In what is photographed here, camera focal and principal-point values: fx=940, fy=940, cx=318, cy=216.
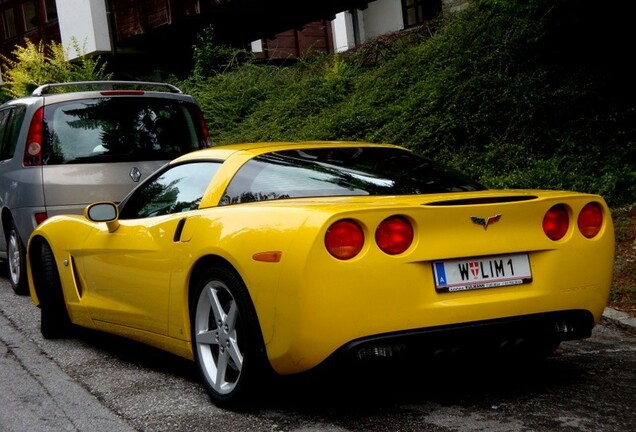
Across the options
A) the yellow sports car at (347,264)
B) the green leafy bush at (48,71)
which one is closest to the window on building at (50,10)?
the green leafy bush at (48,71)

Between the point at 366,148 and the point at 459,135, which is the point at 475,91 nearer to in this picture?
the point at 459,135

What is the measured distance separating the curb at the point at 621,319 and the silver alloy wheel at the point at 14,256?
205 inches

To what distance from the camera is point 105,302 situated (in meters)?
5.82

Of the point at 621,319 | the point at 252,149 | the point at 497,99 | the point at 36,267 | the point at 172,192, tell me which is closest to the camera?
the point at 252,149

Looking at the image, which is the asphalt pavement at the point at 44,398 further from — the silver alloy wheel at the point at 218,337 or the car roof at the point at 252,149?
the car roof at the point at 252,149

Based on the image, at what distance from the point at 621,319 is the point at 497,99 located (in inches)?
231

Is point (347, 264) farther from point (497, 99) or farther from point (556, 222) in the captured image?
point (497, 99)

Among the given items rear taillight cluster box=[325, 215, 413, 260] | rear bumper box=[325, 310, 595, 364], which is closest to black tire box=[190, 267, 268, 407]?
rear bumper box=[325, 310, 595, 364]

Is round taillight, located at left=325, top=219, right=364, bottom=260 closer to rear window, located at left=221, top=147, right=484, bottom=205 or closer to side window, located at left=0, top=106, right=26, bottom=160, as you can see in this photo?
rear window, located at left=221, top=147, right=484, bottom=205

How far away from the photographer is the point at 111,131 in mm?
8602

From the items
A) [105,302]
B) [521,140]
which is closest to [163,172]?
[105,302]

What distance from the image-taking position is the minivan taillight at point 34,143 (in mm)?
8414

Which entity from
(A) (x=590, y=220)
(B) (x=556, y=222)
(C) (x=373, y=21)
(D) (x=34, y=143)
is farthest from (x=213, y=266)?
(C) (x=373, y=21)

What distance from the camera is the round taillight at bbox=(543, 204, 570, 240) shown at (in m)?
4.56
